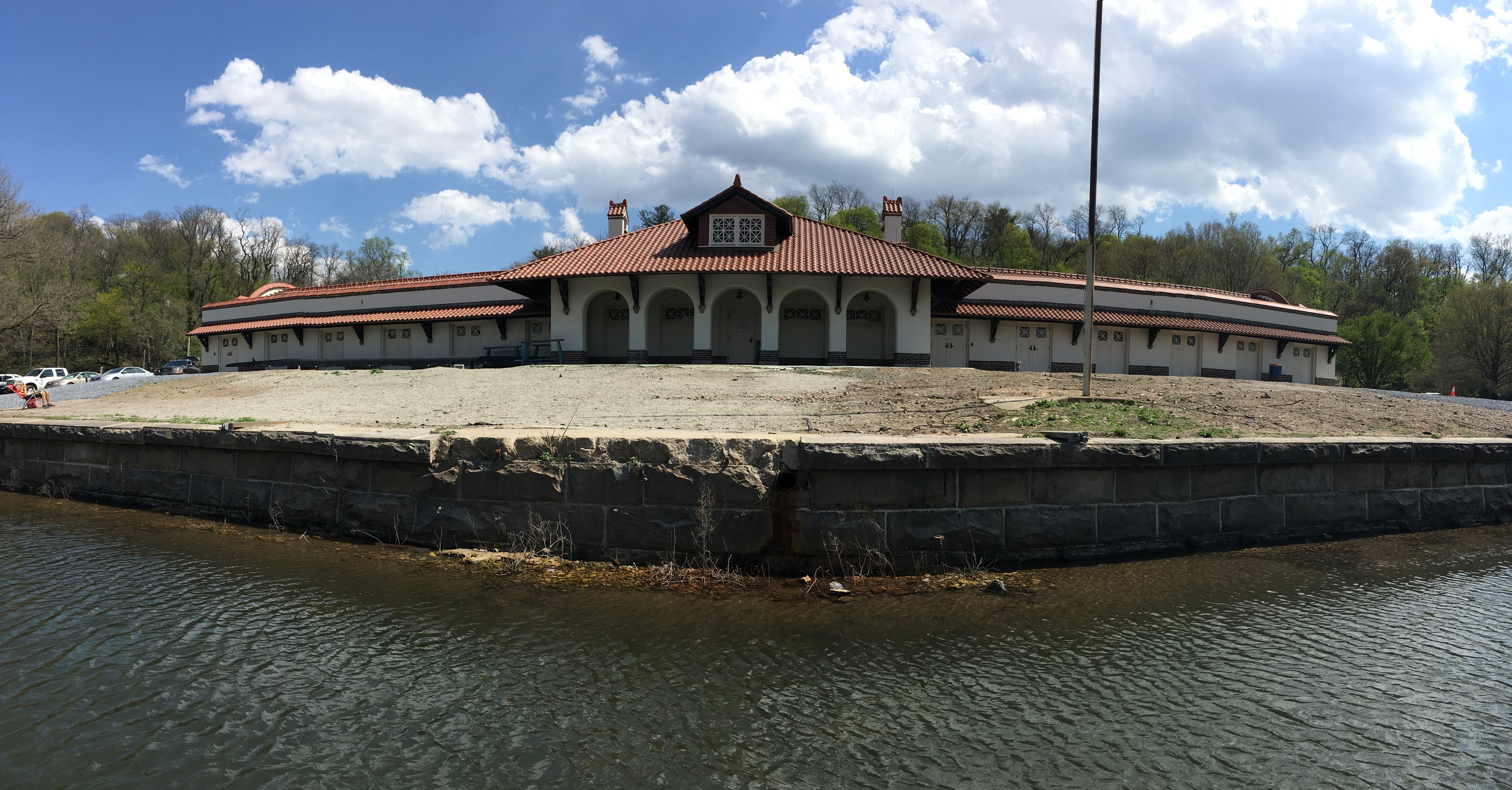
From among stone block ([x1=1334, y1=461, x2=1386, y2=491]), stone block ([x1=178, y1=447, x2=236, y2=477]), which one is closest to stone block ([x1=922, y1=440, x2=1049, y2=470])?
stone block ([x1=1334, y1=461, x2=1386, y2=491])

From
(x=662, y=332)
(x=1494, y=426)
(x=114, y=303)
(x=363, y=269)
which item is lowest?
(x=1494, y=426)

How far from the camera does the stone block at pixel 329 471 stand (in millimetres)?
8359

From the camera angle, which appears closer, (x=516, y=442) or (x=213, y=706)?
(x=213, y=706)

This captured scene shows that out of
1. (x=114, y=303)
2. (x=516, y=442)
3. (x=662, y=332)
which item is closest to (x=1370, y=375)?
(x=662, y=332)

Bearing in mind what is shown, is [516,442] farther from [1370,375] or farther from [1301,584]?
[1370,375]

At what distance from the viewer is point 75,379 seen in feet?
117

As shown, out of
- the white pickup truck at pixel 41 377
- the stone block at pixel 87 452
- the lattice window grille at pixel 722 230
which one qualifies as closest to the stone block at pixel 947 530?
the stone block at pixel 87 452

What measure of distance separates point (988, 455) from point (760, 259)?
659 inches

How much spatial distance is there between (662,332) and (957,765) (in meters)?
22.7

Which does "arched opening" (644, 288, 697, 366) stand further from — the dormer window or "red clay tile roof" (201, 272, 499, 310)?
"red clay tile roof" (201, 272, 499, 310)

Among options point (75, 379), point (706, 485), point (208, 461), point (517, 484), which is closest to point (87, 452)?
point (208, 461)

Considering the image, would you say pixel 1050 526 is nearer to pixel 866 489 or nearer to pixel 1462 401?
pixel 866 489

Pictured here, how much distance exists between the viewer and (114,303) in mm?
50938

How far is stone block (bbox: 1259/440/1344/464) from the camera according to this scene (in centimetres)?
816
